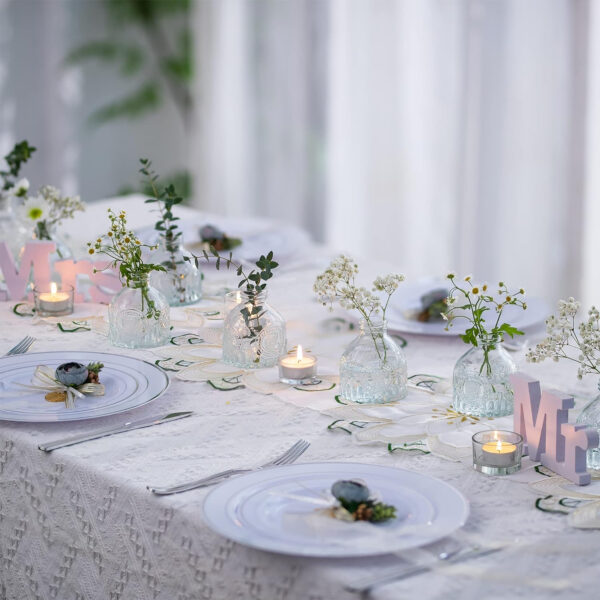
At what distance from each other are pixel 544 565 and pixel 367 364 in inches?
21.2

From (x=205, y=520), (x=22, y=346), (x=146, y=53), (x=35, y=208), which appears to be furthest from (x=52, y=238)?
(x=146, y=53)

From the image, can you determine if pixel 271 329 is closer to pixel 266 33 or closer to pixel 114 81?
pixel 266 33

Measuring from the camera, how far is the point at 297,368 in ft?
Answer: 5.23

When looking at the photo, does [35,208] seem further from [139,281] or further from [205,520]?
[205,520]

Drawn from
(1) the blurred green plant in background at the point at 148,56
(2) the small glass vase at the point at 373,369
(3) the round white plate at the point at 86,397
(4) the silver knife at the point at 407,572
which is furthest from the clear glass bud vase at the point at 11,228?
(1) the blurred green plant in background at the point at 148,56

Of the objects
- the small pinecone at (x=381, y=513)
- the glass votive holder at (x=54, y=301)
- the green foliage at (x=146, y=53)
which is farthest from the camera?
the green foliage at (x=146, y=53)

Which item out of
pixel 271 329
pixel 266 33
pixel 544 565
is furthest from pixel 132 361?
pixel 266 33

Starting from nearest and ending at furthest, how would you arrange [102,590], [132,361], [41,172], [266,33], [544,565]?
[544,565]
[102,590]
[132,361]
[266,33]
[41,172]

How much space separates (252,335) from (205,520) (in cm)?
61

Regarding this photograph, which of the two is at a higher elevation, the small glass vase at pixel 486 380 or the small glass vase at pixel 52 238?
the small glass vase at pixel 52 238

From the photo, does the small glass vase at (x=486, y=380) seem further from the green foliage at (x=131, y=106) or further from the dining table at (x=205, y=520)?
the green foliage at (x=131, y=106)

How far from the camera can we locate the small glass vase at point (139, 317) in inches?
69.4

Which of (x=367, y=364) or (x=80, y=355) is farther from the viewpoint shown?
(x=80, y=355)

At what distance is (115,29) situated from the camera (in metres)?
5.32
